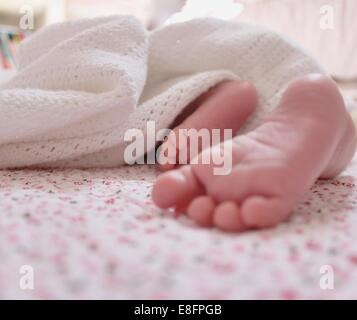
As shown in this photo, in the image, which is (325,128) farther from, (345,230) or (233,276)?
(233,276)

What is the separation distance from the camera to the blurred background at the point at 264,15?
1398mm

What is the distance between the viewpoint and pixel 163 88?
84 cm

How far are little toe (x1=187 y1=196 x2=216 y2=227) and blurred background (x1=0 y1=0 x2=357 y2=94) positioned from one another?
31.9 inches

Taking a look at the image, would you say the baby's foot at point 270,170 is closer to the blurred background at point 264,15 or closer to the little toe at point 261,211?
the little toe at point 261,211

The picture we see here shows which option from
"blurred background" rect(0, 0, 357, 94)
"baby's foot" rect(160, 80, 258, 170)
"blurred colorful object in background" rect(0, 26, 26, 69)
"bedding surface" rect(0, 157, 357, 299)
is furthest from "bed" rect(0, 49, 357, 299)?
"blurred colorful object in background" rect(0, 26, 26, 69)

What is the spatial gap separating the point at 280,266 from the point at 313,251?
48 millimetres

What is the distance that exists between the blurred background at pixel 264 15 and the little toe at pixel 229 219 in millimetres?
841

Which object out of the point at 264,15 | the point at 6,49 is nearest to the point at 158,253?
the point at 264,15

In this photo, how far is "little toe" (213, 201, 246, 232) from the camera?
0.41 meters

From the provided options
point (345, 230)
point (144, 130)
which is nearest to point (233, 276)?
point (345, 230)

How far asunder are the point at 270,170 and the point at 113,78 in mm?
387

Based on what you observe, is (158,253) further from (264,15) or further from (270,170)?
(264,15)

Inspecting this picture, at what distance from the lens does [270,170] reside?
1.42 feet

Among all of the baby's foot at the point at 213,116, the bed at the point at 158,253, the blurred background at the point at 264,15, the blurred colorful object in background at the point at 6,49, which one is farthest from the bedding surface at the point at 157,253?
the blurred colorful object in background at the point at 6,49
